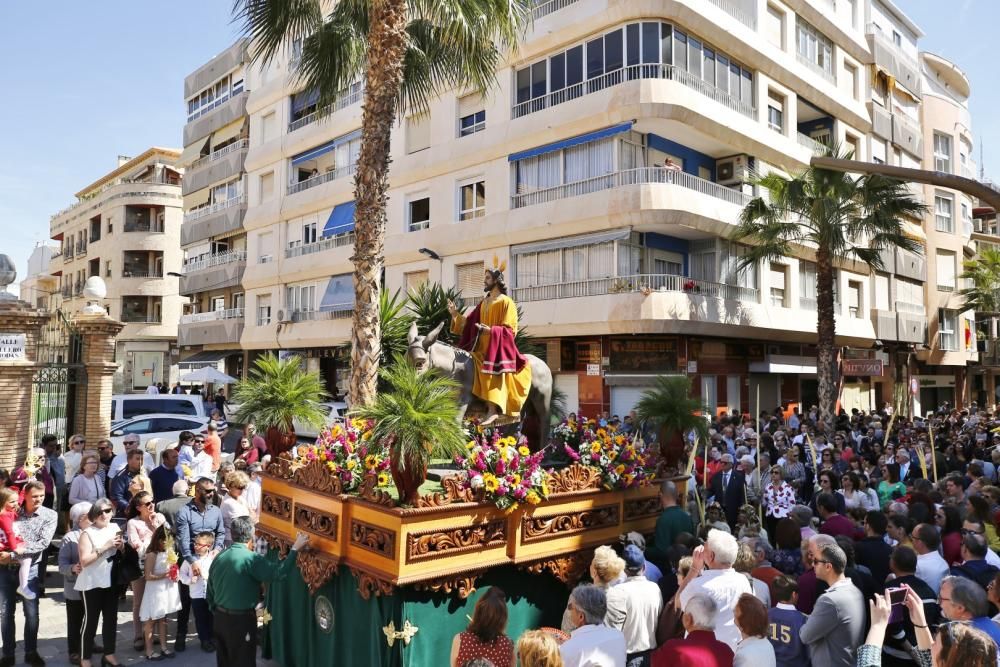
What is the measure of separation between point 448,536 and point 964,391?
41.6 metres

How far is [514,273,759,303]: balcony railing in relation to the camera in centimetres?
2031

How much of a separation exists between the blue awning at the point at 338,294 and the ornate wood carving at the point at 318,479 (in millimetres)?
21205

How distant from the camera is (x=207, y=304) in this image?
126ft

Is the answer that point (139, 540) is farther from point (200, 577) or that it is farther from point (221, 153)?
point (221, 153)

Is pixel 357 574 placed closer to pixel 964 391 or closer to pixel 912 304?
pixel 912 304

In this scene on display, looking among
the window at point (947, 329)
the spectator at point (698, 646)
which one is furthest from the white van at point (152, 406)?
the window at point (947, 329)

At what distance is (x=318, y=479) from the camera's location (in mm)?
6621

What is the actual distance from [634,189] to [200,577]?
15.4 meters

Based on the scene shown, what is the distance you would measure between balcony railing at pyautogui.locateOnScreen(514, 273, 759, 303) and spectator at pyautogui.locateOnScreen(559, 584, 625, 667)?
15789 mm

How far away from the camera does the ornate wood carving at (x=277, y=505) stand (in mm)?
7199

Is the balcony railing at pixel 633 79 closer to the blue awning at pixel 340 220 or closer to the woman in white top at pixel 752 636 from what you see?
the blue awning at pixel 340 220

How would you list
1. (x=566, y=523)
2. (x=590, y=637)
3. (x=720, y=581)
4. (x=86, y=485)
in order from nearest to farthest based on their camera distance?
1. (x=590, y=637)
2. (x=720, y=581)
3. (x=566, y=523)
4. (x=86, y=485)

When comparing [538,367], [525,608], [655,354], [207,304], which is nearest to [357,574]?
[525,608]

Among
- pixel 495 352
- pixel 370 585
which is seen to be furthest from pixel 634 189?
pixel 370 585
